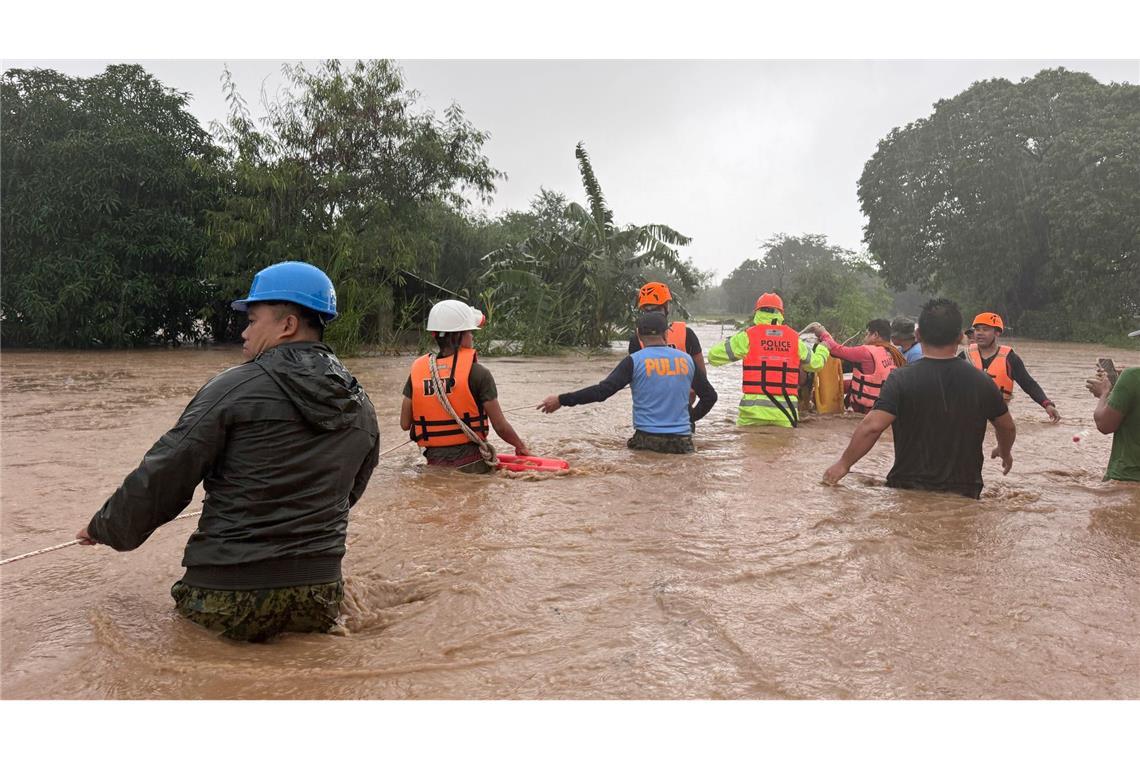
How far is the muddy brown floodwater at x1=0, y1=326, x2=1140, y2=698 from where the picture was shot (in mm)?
2836

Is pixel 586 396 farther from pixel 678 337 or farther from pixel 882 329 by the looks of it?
pixel 882 329

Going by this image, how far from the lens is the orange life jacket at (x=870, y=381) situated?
946cm

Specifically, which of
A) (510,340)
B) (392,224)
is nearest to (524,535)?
(510,340)

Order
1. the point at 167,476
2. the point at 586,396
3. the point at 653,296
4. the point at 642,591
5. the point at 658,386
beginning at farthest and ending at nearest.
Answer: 1. the point at 653,296
2. the point at 658,386
3. the point at 586,396
4. the point at 642,591
5. the point at 167,476

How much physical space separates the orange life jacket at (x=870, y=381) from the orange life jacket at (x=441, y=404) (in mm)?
5195

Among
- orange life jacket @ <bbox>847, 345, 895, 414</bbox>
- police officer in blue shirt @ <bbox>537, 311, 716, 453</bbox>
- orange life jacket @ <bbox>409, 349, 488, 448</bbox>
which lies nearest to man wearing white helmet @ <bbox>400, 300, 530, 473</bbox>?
orange life jacket @ <bbox>409, 349, 488, 448</bbox>

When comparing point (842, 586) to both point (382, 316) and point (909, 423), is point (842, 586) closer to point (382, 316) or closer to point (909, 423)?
point (909, 423)

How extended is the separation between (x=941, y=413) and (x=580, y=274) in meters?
19.6

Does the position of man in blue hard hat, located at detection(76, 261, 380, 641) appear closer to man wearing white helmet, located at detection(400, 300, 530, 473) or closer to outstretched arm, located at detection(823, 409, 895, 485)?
man wearing white helmet, located at detection(400, 300, 530, 473)

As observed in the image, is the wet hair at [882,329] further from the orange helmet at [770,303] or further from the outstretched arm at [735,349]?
the outstretched arm at [735,349]

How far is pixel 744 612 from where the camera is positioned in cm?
348

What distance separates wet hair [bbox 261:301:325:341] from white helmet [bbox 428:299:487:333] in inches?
114

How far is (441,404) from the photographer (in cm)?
635

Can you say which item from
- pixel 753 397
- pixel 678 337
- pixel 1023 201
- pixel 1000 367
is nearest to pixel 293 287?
pixel 678 337
